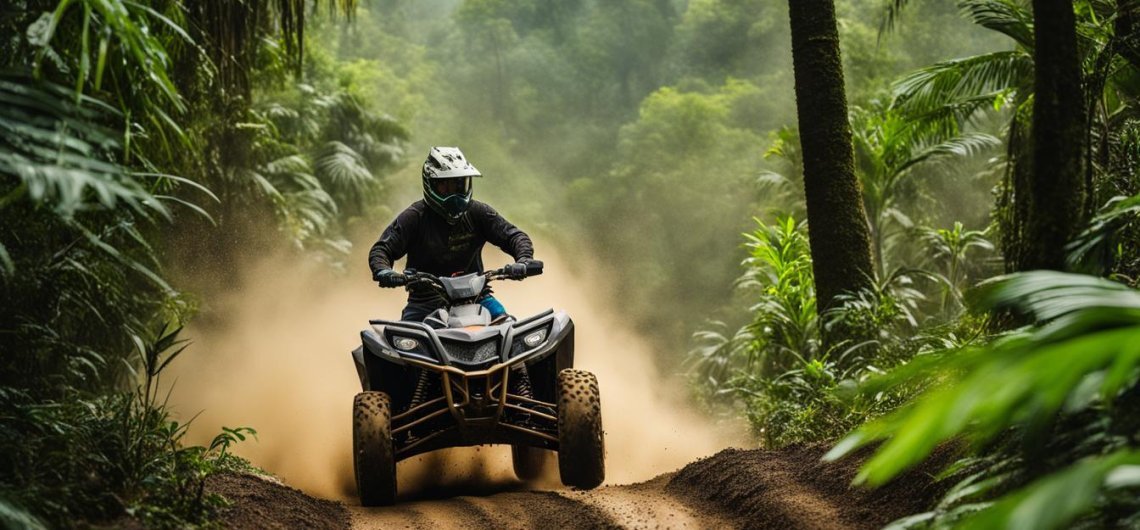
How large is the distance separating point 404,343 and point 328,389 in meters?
6.17

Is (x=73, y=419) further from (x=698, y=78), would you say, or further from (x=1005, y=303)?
(x=698, y=78)

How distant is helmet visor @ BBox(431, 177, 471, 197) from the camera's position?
7.62 m

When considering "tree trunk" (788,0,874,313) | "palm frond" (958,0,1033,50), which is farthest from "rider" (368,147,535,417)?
"palm frond" (958,0,1033,50)

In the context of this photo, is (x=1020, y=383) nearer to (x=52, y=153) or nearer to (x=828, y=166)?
(x=52, y=153)

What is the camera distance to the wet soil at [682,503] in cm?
505

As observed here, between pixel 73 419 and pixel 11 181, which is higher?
pixel 11 181

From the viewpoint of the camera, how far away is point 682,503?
20.3 ft

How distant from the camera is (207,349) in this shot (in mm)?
16062

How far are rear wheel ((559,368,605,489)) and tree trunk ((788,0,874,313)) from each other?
9.69ft

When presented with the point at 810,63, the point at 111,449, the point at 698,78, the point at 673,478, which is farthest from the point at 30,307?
the point at 698,78

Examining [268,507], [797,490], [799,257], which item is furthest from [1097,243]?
[799,257]

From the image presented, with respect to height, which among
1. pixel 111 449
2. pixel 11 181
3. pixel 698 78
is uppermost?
pixel 698 78

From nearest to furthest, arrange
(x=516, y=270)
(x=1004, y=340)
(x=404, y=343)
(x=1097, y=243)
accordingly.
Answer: (x=1004, y=340)
(x=1097, y=243)
(x=404, y=343)
(x=516, y=270)

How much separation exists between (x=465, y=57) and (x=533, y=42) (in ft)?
12.6
